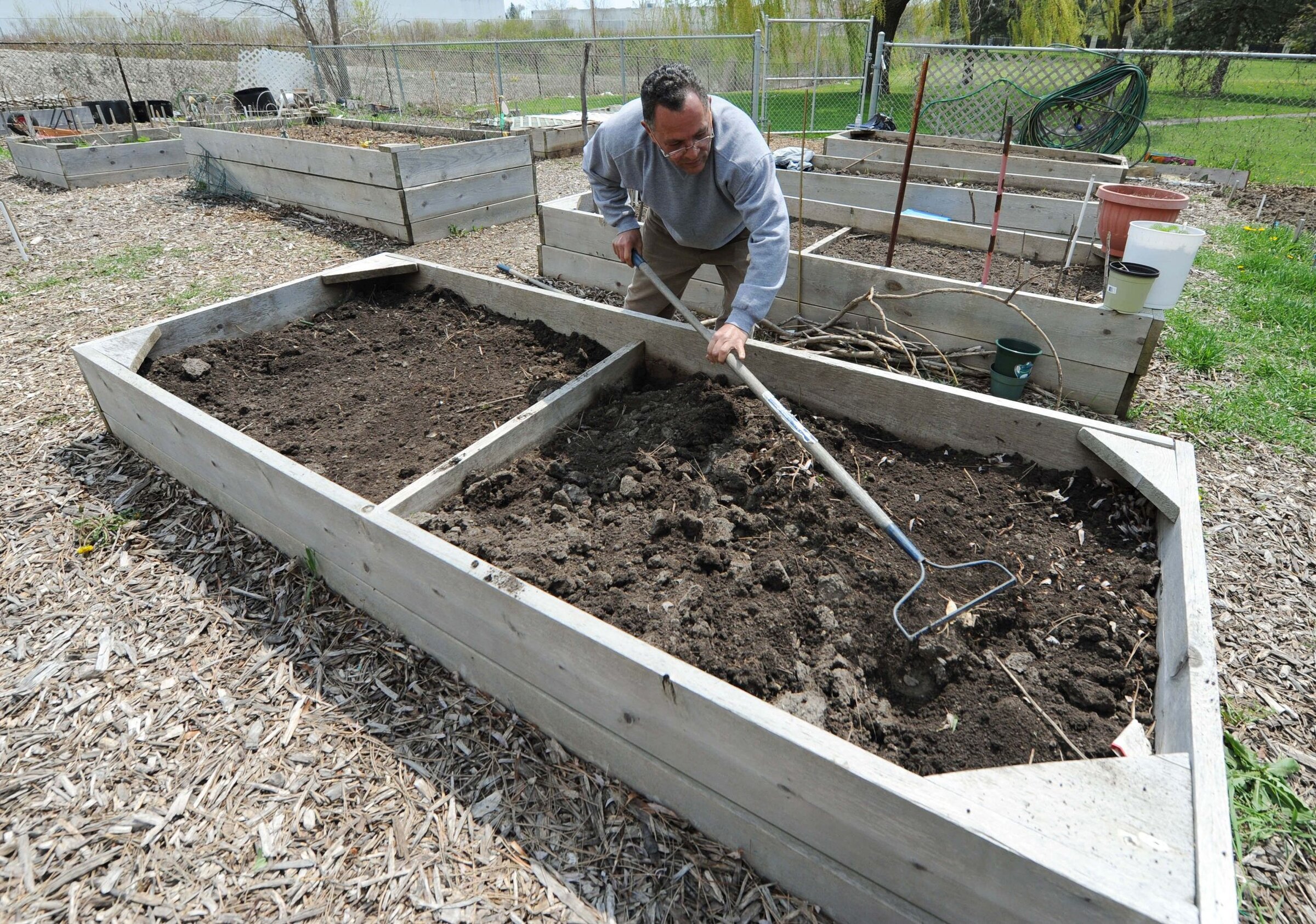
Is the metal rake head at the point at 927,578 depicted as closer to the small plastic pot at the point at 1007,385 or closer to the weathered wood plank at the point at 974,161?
the small plastic pot at the point at 1007,385

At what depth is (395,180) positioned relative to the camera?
627 centimetres

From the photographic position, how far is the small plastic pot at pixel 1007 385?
3547 millimetres

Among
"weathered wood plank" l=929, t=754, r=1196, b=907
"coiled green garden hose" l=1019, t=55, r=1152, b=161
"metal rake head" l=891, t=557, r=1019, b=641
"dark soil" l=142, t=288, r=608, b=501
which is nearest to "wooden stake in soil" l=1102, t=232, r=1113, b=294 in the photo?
"metal rake head" l=891, t=557, r=1019, b=641

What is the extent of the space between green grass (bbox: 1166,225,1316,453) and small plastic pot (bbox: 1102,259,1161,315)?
29.7 inches

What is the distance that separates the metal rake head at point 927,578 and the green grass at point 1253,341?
226cm

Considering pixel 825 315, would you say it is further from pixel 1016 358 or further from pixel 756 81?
pixel 756 81

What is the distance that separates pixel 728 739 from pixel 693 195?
248 cm

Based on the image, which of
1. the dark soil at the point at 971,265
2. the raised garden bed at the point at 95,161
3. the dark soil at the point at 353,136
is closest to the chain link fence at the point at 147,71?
the raised garden bed at the point at 95,161

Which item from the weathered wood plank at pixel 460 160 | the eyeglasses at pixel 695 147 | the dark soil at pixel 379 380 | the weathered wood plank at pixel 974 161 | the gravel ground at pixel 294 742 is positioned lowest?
the gravel ground at pixel 294 742

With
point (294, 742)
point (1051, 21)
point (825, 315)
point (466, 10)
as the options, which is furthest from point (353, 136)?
point (466, 10)

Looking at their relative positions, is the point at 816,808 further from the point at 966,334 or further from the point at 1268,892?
the point at 966,334

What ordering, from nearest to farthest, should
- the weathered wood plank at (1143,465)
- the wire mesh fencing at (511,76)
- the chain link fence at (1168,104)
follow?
the weathered wood plank at (1143,465)
the chain link fence at (1168,104)
the wire mesh fencing at (511,76)

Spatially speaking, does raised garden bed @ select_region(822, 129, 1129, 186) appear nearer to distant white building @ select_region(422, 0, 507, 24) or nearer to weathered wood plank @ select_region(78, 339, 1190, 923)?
weathered wood plank @ select_region(78, 339, 1190, 923)

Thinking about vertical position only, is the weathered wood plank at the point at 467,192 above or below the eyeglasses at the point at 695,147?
below
